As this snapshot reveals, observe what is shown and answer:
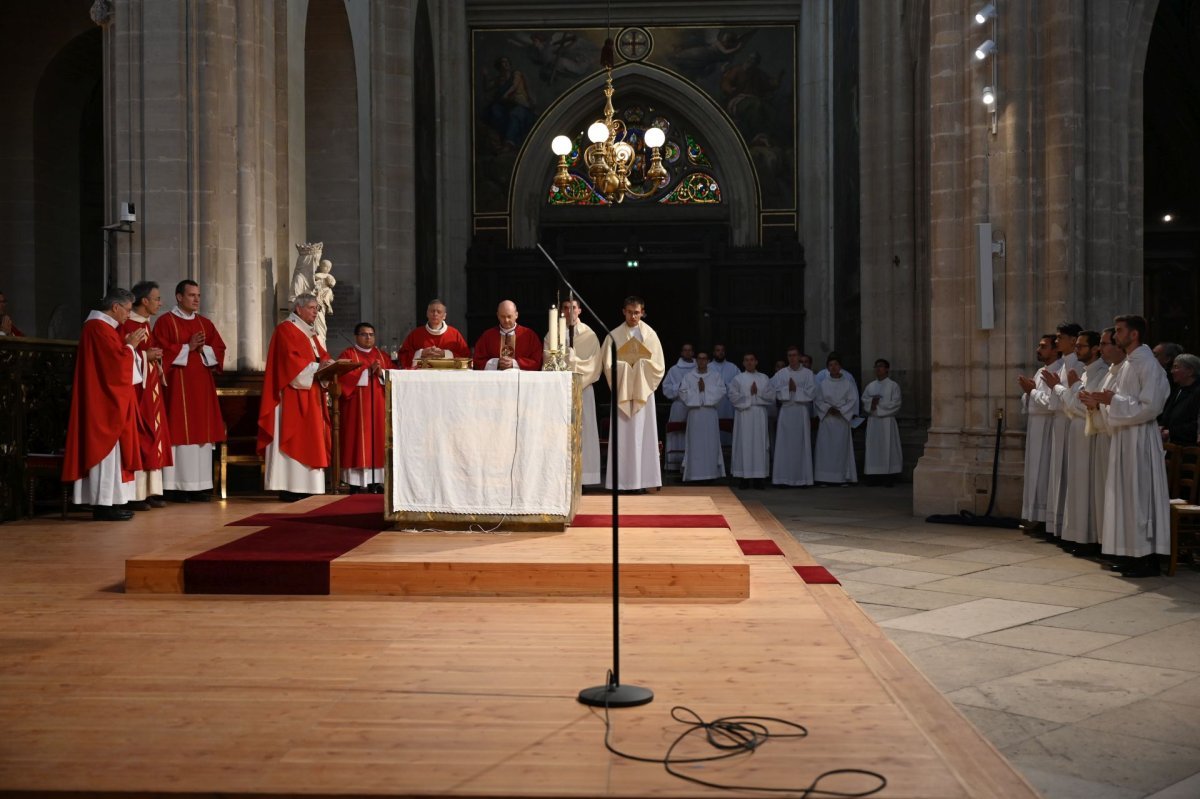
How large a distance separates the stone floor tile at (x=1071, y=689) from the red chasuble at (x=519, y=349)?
492cm

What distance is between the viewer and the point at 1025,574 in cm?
716

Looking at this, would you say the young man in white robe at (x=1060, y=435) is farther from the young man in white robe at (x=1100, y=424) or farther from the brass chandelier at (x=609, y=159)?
the brass chandelier at (x=609, y=159)

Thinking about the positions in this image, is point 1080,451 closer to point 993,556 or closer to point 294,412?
point 993,556

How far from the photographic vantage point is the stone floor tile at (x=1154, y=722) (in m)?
3.91

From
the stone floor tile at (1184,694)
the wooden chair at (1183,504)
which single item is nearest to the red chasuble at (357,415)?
the wooden chair at (1183,504)

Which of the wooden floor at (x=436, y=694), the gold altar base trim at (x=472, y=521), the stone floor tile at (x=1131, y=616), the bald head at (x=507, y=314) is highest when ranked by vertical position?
the bald head at (x=507, y=314)

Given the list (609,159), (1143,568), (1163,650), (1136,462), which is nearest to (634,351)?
(609,159)

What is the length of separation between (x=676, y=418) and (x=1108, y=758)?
40.0 ft

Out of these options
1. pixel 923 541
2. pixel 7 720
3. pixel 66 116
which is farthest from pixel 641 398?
pixel 66 116

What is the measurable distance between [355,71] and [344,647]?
1120 centimetres

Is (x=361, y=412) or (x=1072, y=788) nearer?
(x=1072, y=788)

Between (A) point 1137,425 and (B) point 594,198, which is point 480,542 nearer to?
(A) point 1137,425

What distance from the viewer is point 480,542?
6.12 meters

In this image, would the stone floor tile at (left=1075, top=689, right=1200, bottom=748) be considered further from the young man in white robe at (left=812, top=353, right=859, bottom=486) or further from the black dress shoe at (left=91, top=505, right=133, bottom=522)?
the young man in white robe at (left=812, top=353, right=859, bottom=486)
